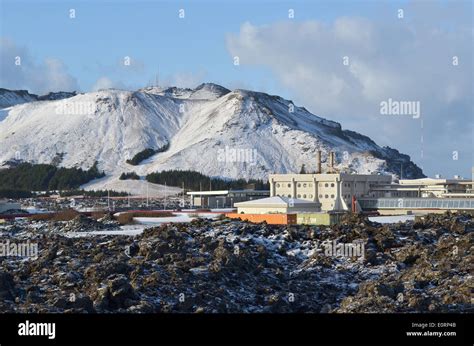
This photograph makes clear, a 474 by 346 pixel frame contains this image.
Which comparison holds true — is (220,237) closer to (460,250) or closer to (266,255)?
(266,255)

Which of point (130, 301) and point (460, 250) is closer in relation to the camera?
point (130, 301)

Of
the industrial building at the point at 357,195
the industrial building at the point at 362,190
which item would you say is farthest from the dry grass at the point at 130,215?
the industrial building at the point at 362,190

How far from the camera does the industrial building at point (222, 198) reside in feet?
375

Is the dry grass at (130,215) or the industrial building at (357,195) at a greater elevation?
the industrial building at (357,195)

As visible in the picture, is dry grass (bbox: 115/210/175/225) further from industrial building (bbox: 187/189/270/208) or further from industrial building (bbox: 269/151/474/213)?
industrial building (bbox: 187/189/270/208)

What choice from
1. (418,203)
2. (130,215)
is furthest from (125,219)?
(418,203)

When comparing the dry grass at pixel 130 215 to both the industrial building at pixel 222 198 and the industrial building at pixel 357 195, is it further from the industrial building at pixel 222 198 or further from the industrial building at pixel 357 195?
the industrial building at pixel 222 198

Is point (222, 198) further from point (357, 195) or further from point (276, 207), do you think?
point (276, 207)

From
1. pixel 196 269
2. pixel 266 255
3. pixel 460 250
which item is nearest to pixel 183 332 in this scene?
pixel 196 269

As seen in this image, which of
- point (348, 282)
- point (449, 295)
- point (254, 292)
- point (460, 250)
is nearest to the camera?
point (449, 295)

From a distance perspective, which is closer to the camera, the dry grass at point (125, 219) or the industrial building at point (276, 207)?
the dry grass at point (125, 219)

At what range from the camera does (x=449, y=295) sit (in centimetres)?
2819

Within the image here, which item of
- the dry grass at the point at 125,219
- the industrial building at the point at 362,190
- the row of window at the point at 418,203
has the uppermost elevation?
the industrial building at the point at 362,190

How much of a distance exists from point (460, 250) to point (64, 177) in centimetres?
15862
